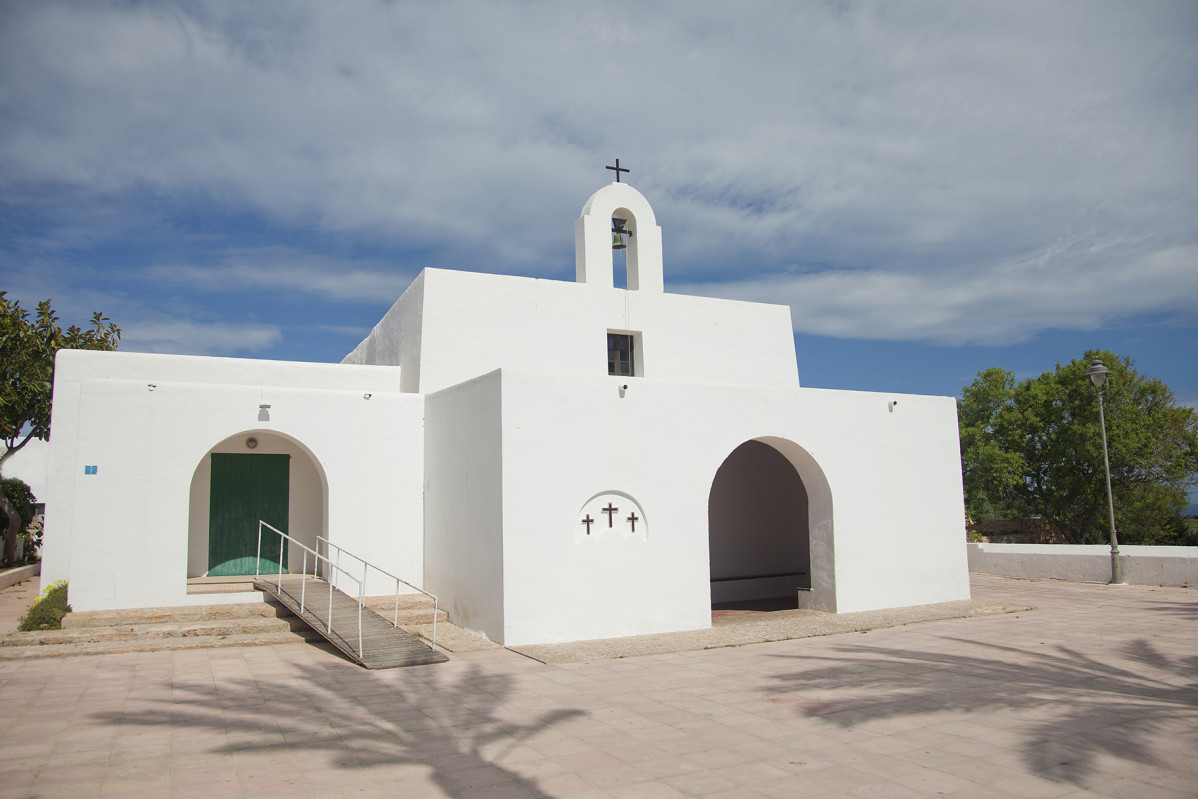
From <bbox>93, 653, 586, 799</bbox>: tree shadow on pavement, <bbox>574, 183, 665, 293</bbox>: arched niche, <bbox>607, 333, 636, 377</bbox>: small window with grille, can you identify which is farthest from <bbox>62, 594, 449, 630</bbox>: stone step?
<bbox>574, 183, 665, 293</bbox>: arched niche

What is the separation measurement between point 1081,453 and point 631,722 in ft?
96.1

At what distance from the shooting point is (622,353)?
15.1 metres

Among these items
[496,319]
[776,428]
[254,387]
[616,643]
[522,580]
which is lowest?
[616,643]

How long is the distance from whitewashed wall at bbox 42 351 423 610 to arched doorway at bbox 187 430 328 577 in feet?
1.10

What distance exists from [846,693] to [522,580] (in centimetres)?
428

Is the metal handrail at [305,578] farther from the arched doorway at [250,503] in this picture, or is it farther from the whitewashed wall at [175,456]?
the whitewashed wall at [175,456]

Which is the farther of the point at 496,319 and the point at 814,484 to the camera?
the point at 496,319

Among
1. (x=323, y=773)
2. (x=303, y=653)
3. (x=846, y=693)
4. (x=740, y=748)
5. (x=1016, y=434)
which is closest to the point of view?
(x=323, y=773)

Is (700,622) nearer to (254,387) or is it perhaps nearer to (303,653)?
(303,653)

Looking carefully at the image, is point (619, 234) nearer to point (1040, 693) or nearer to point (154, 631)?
point (154, 631)

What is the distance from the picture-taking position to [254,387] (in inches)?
474

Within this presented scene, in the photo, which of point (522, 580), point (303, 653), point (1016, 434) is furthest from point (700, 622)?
point (1016, 434)

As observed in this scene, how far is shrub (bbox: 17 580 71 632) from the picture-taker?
9.98 meters

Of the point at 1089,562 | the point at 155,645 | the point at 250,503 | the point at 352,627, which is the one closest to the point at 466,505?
the point at 352,627
